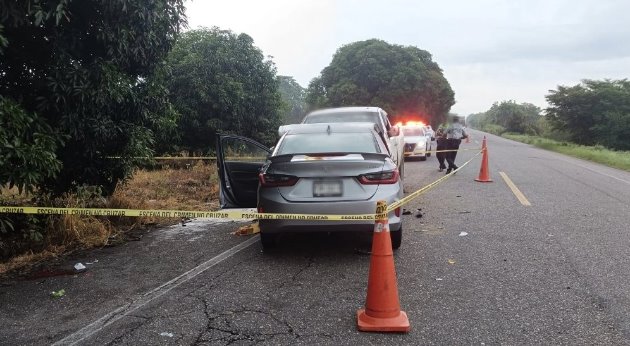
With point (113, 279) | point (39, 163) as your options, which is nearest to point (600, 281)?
point (113, 279)

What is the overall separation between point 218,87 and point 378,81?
85.3 feet

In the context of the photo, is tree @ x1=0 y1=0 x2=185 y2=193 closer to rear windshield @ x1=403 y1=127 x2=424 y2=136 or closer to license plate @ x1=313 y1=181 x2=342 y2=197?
license plate @ x1=313 y1=181 x2=342 y2=197

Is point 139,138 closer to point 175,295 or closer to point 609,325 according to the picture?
point 175,295

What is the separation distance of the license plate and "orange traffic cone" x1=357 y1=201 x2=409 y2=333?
139 cm

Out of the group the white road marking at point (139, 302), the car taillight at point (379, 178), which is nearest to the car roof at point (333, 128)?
the car taillight at point (379, 178)

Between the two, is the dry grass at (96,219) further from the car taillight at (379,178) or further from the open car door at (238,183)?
the car taillight at (379,178)

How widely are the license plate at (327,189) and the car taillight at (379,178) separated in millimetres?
266

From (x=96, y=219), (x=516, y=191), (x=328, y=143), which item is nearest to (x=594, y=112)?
(x=516, y=191)

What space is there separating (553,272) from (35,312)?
16.1 feet

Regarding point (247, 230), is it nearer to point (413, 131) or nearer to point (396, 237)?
point (396, 237)

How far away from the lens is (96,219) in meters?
6.89

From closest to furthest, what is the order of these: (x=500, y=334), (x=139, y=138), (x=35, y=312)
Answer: (x=500, y=334), (x=35, y=312), (x=139, y=138)

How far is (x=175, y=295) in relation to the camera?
4.50 m

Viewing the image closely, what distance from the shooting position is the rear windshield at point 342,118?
10570mm
